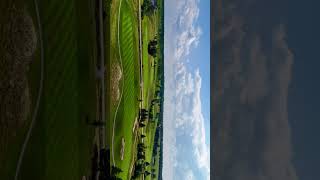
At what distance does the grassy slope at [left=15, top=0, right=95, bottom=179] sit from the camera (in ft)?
67.4

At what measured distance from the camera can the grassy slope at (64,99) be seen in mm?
20547

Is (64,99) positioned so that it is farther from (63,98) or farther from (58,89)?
(58,89)

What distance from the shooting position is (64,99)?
2359cm

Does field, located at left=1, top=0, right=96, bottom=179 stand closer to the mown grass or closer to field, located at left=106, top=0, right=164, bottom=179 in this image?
field, located at left=106, top=0, right=164, bottom=179

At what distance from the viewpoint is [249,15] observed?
58.2ft

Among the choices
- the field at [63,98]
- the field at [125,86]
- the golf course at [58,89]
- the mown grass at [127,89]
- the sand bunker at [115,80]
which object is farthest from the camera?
the mown grass at [127,89]

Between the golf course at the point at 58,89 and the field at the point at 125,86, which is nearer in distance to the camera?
the golf course at the point at 58,89

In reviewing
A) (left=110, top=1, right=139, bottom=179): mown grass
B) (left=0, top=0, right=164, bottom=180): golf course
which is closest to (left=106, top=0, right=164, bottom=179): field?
(left=110, top=1, right=139, bottom=179): mown grass

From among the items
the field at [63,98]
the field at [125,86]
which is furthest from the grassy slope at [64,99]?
the field at [125,86]

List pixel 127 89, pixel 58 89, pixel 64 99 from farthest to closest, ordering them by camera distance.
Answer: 1. pixel 127 89
2. pixel 64 99
3. pixel 58 89

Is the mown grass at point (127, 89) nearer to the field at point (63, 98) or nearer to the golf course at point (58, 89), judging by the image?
the golf course at point (58, 89)

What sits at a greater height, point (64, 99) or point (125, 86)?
point (125, 86)

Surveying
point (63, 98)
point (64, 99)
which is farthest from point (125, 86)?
point (63, 98)

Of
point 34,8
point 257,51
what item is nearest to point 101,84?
point 34,8
